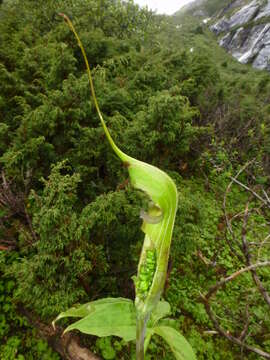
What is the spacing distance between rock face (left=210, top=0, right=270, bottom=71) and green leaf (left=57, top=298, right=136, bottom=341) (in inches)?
951

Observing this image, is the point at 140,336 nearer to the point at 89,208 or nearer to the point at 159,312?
→ the point at 159,312

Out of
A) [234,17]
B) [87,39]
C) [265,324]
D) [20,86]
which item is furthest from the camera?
[234,17]

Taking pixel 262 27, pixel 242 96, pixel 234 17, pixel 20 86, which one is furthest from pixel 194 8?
pixel 20 86

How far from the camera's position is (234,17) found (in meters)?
34.6

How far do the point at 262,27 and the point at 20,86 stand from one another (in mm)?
31352

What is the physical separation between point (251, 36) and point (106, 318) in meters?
33.5

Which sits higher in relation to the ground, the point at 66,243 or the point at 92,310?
the point at 92,310

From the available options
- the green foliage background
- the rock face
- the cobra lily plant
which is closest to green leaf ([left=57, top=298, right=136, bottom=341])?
the cobra lily plant

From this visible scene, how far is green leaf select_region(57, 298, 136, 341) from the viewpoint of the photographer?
1.99ft

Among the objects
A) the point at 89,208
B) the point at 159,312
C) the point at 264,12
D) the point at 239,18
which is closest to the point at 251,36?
the point at 264,12

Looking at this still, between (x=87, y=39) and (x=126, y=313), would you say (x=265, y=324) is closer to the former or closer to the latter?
(x=126, y=313)

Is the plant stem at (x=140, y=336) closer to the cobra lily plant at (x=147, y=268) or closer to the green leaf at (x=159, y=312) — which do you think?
the cobra lily plant at (x=147, y=268)

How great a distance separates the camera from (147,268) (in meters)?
0.52

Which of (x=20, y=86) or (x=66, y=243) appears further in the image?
(x=20, y=86)
